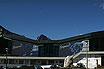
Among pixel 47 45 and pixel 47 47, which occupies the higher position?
pixel 47 45

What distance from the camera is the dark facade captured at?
8181cm

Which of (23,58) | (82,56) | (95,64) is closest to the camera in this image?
(95,64)

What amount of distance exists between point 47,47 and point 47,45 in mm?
1064

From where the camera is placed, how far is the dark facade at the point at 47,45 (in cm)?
8181

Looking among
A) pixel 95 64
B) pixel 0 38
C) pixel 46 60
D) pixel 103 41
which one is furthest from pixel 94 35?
pixel 0 38

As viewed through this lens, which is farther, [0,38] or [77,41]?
[0,38]

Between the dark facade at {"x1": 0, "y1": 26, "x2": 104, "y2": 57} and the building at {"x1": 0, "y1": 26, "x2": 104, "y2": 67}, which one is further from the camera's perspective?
the dark facade at {"x1": 0, "y1": 26, "x2": 104, "y2": 57}

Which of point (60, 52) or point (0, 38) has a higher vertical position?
point (0, 38)

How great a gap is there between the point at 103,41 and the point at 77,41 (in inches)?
480

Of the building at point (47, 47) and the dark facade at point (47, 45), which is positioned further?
the dark facade at point (47, 45)

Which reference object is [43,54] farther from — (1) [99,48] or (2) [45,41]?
(1) [99,48]

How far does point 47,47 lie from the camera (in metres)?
95.2

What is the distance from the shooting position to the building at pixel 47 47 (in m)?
81.4

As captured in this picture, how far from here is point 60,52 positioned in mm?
91500
